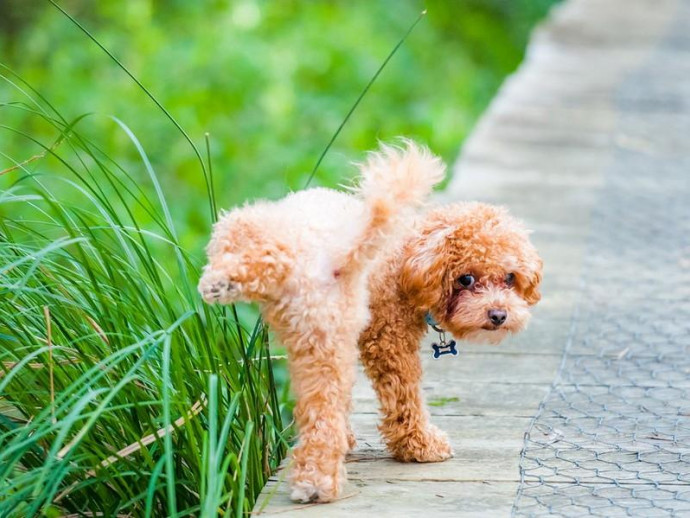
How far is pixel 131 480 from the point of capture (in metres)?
2.82

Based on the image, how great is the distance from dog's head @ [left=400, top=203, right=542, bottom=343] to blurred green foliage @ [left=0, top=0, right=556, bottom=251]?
168 inches

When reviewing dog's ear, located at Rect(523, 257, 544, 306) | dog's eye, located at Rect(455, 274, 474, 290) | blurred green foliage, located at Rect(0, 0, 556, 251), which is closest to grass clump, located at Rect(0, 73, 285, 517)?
dog's eye, located at Rect(455, 274, 474, 290)

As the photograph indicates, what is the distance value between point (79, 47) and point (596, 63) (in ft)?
15.7

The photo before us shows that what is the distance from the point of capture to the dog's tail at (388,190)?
2.63m

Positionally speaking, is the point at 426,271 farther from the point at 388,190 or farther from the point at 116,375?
the point at 116,375

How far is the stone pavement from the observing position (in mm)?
2898

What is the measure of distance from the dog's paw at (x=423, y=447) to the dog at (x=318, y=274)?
31cm

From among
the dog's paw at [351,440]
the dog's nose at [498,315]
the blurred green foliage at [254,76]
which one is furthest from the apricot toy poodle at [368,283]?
the blurred green foliage at [254,76]

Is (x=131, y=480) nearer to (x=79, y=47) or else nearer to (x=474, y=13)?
(x=79, y=47)

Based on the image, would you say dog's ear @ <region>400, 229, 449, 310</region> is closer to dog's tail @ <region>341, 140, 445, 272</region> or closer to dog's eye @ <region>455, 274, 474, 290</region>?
dog's eye @ <region>455, 274, 474, 290</region>

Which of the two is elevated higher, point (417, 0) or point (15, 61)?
point (417, 0)

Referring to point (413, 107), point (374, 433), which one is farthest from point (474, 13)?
point (374, 433)

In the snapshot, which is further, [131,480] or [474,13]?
[474,13]

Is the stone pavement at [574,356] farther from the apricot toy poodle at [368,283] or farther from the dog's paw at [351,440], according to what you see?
the apricot toy poodle at [368,283]
